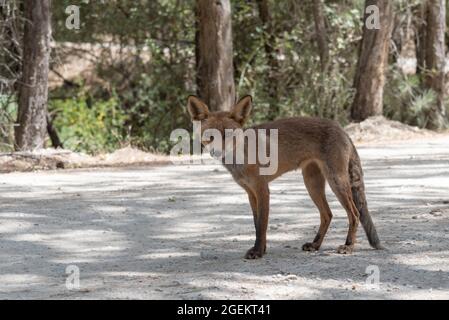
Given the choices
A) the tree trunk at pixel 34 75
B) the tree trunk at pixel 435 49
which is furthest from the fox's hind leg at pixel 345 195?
the tree trunk at pixel 435 49

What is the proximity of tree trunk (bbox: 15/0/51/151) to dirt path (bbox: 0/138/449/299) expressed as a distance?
193 cm

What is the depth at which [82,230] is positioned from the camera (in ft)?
28.8

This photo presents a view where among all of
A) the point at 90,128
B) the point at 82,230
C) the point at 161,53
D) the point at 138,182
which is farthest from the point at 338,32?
the point at 82,230

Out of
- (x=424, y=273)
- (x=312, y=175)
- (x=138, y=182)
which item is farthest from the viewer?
(x=138, y=182)

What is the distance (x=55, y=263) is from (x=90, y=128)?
13.5 m

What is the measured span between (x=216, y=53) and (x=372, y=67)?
363 centimetres

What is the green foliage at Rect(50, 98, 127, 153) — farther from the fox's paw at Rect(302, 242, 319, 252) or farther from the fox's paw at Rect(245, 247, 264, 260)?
the fox's paw at Rect(245, 247, 264, 260)

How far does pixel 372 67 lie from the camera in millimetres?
18375

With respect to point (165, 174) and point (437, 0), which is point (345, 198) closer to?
point (165, 174)

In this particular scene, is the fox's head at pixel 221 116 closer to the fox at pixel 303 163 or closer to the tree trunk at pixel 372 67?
the fox at pixel 303 163

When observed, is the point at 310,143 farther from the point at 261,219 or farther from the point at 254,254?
the point at 254,254

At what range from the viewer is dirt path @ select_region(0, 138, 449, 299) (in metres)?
6.38

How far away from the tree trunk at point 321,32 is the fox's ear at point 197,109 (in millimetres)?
12497

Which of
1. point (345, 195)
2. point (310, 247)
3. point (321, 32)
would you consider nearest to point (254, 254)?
point (310, 247)
